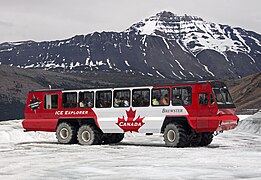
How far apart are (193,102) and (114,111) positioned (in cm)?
424

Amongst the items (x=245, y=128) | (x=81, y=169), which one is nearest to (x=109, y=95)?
(x=81, y=169)

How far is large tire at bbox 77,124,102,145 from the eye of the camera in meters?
25.1

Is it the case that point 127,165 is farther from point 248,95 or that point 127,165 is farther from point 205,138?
point 248,95

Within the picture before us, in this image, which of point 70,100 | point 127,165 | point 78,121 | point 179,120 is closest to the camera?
point 127,165

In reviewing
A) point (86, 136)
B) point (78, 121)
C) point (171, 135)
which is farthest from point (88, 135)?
point (171, 135)

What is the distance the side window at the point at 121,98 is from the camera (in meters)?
24.2

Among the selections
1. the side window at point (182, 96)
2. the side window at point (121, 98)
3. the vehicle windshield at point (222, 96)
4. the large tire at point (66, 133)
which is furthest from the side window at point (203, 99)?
the large tire at point (66, 133)

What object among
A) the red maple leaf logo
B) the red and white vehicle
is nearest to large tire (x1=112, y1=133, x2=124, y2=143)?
the red and white vehicle

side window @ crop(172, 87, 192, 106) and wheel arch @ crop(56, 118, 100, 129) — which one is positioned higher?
side window @ crop(172, 87, 192, 106)

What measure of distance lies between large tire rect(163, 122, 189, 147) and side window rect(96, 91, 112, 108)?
3461 mm

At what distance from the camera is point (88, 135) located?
2534 cm

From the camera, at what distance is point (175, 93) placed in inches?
901

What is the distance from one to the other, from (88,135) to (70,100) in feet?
7.00

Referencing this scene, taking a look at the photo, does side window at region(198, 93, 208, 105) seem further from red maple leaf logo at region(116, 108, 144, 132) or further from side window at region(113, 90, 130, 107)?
side window at region(113, 90, 130, 107)
